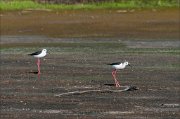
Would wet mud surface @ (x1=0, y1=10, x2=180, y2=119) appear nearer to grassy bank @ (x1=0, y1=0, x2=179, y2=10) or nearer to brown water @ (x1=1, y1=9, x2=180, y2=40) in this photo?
brown water @ (x1=1, y1=9, x2=180, y2=40)

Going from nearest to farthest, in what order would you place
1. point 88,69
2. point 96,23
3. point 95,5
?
point 88,69
point 96,23
point 95,5

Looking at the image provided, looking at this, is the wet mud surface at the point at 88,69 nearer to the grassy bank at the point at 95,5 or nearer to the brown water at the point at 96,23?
the brown water at the point at 96,23

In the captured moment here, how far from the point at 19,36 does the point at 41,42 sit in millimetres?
3003

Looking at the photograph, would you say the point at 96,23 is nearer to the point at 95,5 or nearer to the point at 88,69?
the point at 95,5

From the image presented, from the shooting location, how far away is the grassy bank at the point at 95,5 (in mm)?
53150

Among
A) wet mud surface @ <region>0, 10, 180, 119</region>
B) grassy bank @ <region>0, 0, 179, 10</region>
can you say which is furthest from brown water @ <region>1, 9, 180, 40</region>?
grassy bank @ <region>0, 0, 179, 10</region>

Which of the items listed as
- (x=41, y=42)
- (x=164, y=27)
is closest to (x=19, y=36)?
(x=41, y=42)

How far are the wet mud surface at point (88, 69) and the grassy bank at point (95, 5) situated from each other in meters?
5.43

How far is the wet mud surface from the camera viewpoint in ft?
60.7

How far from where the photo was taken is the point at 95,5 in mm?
55250

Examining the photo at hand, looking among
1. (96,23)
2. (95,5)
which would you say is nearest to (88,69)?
(96,23)

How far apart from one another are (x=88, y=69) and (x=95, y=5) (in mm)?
29507

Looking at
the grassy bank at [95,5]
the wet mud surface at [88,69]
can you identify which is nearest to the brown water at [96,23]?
the wet mud surface at [88,69]

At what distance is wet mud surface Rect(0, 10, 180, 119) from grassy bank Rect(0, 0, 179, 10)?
5429 mm
